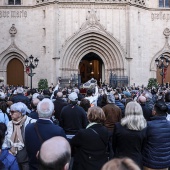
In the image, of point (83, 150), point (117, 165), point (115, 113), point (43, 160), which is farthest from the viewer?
point (115, 113)

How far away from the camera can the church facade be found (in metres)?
31.8

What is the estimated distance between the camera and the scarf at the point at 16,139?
19.6 ft

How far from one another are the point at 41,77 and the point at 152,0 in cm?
1234

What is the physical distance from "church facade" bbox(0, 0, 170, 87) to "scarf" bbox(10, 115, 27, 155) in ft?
83.3

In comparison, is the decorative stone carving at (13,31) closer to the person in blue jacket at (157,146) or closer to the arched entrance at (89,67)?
the arched entrance at (89,67)

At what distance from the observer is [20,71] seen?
33969 mm

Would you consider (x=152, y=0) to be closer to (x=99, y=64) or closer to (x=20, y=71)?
(x=99, y=64)

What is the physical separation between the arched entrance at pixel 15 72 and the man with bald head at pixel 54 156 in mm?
31005

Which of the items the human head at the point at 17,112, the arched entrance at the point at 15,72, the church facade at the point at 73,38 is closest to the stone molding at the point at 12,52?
the church facade at the point at 73,38

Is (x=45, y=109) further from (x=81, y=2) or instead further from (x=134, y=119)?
(x=81, y=2)

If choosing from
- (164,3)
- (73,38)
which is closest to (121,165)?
(73,38)

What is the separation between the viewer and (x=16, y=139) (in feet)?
19.8

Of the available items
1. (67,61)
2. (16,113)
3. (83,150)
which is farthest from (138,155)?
(67,61)

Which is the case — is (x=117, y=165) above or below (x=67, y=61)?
→ below
